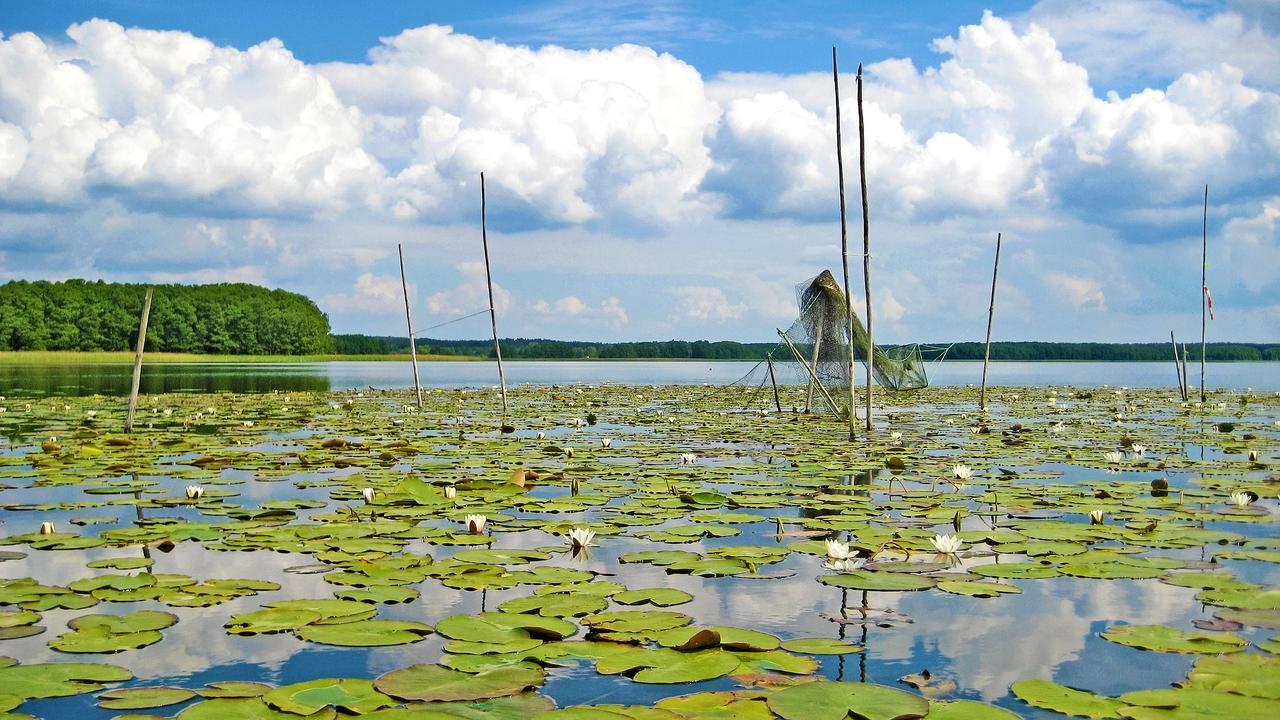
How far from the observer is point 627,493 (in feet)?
27.7

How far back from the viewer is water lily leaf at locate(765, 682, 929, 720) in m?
3.05

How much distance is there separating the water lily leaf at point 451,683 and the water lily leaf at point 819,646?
1085 millimetres

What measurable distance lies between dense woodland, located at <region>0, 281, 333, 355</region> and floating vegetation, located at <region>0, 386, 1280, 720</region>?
78677 mm

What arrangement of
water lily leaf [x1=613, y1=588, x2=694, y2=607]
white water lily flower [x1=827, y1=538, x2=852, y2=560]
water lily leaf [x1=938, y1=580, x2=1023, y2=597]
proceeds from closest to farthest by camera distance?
water lily leaf [x1=613, y1=588, x2=694, y2=607] → water lily leaf [x1=938, y1=580, x2=1023, y2=597] → white water lily flower [x1=827, y1=538, x2=852, y2=560]

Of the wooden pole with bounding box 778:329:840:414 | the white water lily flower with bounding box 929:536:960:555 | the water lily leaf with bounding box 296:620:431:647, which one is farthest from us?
the wooden pole with bounding box 778:329:840:414

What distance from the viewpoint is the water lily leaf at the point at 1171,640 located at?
3891mm

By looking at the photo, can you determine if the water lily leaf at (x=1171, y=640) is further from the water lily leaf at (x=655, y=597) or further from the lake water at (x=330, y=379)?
the lake water at (x=330, y=379)

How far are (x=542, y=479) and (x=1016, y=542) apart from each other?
4.69 meters

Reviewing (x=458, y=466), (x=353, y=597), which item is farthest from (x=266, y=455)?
(x=353, y=597)

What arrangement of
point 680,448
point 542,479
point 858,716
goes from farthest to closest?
point 680,448 → point 542,479 → point 858,716

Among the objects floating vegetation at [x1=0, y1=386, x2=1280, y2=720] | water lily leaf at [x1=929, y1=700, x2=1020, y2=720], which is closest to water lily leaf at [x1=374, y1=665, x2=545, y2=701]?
floating vegetation at [x1=0, y1=386, x2=1280, y2=720]

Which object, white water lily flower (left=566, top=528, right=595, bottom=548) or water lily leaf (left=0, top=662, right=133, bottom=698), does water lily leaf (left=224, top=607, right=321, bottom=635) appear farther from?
white water lily flower (left=566, top=528, right=595, bottom=548)

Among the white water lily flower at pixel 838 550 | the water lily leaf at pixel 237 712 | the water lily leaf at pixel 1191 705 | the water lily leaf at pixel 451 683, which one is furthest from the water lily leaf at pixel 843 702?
the white water lily flower at pixel 838 550

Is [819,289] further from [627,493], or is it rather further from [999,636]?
[999,636]
